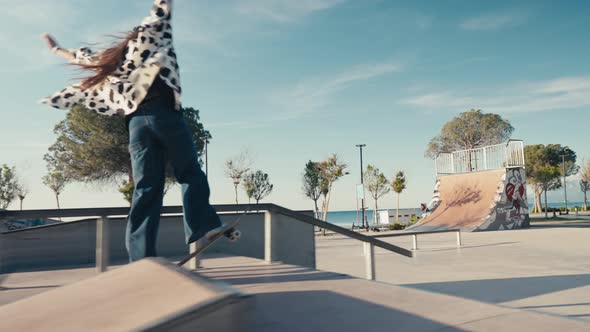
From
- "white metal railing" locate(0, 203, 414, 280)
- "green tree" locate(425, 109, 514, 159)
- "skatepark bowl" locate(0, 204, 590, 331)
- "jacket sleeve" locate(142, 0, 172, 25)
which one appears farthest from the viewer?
"green tree" locate(425, 109, 514, 159)

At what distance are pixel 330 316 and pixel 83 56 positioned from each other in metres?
2.31

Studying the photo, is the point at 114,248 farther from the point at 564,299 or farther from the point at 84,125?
the point at 84,125

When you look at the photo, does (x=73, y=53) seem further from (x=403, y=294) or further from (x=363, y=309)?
(x=403, y=294)

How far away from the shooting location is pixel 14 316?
149cm

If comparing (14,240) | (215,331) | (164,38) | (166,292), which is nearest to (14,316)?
(166,292)

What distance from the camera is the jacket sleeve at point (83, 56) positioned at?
2.71m

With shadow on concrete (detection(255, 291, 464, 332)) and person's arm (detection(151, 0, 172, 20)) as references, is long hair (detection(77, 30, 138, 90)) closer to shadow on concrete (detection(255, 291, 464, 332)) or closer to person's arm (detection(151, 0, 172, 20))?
person's arm (detection(151, 0, 172, 20))

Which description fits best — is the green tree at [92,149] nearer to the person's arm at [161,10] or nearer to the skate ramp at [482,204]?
the skate ramp at [482,204]

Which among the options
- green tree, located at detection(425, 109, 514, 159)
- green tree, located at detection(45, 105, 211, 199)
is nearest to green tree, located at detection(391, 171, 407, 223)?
green tree, located at detection(425, 109, 514, 159)

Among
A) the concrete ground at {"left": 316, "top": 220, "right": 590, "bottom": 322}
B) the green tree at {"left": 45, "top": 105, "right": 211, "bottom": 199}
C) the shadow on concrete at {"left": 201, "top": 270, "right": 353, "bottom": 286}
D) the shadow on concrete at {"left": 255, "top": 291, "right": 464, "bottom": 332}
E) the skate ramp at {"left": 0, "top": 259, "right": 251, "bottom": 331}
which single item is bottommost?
the concrete ground at {"left": 316, "top": 220, "right": 590, "bottom": 322}

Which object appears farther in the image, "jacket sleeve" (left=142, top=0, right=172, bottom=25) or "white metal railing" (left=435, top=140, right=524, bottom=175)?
"white metal railing" (left=435, top=140, right=524, bottom=175)

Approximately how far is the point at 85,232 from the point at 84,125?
3283 centimetres

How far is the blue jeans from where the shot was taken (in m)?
2.55

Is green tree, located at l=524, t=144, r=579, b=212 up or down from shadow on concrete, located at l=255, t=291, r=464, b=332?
up
